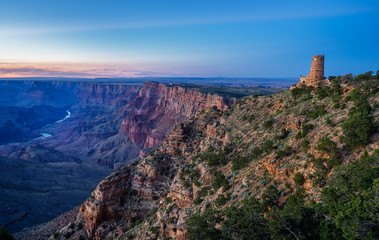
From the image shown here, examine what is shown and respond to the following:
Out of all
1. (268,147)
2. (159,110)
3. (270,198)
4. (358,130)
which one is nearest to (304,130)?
(268,147)

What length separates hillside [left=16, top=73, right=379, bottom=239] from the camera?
45.7 ft

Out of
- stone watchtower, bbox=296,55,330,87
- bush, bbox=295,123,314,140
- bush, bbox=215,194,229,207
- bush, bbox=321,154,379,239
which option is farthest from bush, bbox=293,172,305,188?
stone watchtower, bbox=296,55,330,87

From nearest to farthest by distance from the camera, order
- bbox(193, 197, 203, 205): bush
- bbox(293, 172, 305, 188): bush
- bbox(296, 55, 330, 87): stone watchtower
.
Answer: bbox(293, 172, 305, 188): bush < bbox(193, 197, 203, 205): bush < bbox(296, 55, 330, 87): stone watchtower

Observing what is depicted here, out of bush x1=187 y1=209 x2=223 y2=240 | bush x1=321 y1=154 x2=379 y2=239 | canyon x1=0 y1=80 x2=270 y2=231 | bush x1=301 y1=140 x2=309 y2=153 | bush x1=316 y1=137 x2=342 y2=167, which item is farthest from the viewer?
canyon x1=0 y1=80 x2=270 y2=231

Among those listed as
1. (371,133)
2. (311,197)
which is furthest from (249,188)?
(371,133)

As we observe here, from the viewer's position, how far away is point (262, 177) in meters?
24.1

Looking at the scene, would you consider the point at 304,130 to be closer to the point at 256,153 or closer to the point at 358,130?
the point at 256,153

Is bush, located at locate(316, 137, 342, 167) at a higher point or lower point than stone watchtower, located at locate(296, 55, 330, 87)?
lower

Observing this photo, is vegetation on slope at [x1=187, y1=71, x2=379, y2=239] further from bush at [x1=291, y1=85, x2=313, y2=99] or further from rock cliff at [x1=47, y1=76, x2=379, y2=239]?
bush at [x1=291, y1=85, x2=313, y2=99]

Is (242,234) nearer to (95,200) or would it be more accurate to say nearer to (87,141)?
(95,200)

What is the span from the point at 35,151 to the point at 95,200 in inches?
5437

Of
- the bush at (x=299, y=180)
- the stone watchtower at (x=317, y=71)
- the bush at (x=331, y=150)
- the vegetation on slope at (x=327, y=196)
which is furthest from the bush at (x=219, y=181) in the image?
the stone watchtower at (x=317, y=71)

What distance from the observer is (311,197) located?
17.2 meters

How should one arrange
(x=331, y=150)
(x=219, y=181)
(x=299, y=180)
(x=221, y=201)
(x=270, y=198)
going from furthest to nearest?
1. (x=219, y=181)
2. (x=221, y=201)
3. (x=270, y=198)
4. (x=299, y=180)
5. (x=331, y=150)
